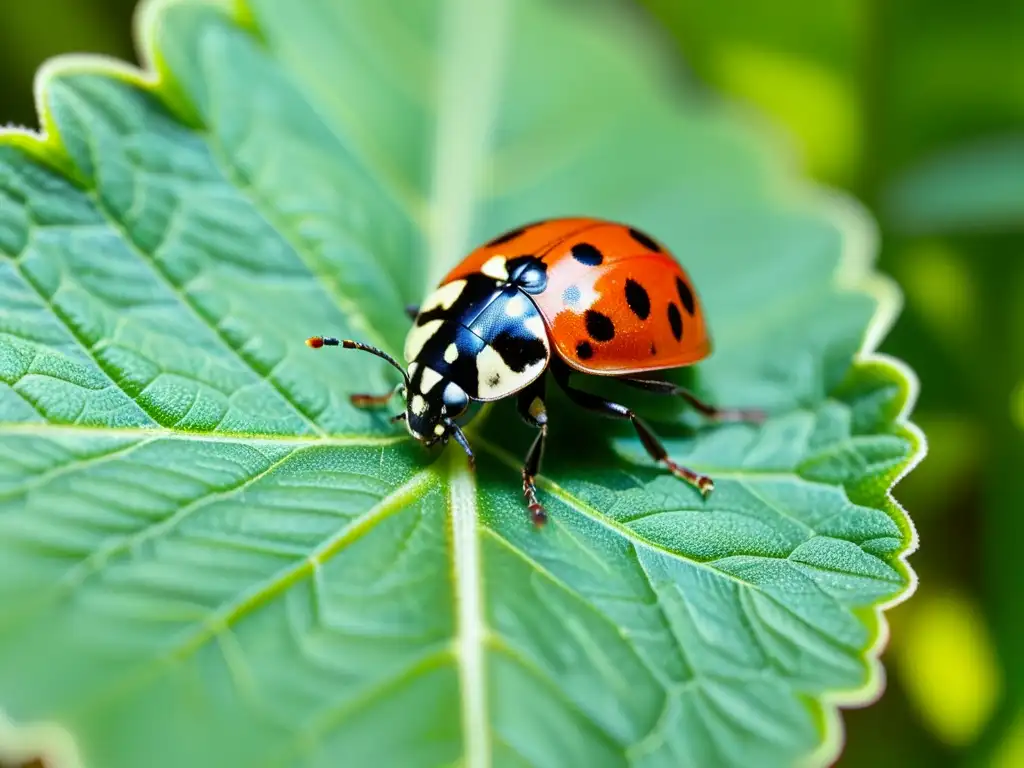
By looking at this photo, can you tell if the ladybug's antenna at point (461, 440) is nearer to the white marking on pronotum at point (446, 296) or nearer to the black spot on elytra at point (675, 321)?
the white marking on pronotum at point (446, 296)

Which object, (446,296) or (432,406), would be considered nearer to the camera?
(432,406)

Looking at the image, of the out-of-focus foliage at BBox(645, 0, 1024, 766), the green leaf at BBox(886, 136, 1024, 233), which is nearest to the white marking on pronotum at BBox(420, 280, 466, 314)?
the out-of-focus foliage at BBox(645, 0, 1024, 766)

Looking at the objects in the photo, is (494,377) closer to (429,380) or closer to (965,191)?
(429,380)

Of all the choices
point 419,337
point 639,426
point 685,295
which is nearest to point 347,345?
point 419,337

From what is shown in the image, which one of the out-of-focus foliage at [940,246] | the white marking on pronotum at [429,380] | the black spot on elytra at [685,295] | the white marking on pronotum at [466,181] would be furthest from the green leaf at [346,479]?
the out-of-focus foliage at [940,246]

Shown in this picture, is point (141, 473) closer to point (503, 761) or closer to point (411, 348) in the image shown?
point (411, 348)

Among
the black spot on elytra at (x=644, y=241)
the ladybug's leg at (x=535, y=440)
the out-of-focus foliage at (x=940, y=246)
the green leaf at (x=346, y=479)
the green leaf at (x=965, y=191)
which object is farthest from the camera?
the green leaf at (x=965, y=191)
